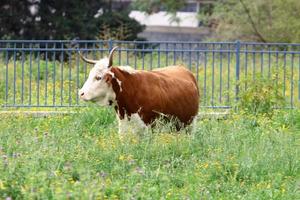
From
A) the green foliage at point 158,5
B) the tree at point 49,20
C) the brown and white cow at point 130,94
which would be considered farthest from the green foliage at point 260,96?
the green foliage at point 158,5

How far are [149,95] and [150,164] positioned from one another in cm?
191

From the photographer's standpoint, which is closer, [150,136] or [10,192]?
[10,192]

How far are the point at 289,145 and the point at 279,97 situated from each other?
464 centimetres

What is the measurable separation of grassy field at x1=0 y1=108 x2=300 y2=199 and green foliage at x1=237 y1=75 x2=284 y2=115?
2626 millimetres

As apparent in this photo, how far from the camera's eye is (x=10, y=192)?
23.7ft

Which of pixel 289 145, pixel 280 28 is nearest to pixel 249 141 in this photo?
pixel 289 145

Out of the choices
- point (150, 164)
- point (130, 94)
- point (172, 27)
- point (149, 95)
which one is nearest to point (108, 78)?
point (130, 94)

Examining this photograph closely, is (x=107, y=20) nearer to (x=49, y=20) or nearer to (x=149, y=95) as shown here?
(x=49, y=20)

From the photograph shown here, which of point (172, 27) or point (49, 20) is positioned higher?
point (49, 20)

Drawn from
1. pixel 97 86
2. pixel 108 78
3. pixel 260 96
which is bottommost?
pixel 260 96

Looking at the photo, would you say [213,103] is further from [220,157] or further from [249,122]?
[220,157]

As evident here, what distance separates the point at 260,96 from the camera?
46.1 ft

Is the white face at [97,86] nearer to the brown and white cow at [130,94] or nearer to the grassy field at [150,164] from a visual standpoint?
the brown and white cow at [130,94]

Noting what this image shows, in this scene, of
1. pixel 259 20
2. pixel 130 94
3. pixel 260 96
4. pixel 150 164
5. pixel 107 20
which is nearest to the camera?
pixel 150 164
